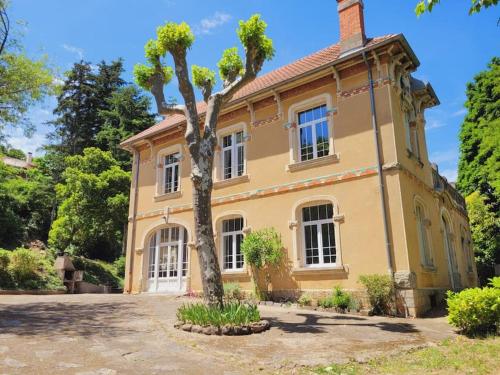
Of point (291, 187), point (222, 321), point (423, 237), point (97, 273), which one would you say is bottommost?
point (222, 321)

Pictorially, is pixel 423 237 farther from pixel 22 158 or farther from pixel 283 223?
pixel 22 158

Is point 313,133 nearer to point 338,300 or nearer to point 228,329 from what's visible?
point 338,300

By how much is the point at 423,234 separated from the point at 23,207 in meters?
26.5

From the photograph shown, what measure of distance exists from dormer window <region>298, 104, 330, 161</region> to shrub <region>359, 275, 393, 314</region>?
4.03 metres

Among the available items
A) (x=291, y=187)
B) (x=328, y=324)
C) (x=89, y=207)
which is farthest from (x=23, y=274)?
(x=328, y=324)

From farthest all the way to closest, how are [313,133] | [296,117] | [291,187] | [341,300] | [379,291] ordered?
1. [296,117]
2. [313,133]
3. [291,187]
4. [341,300]
5. [379,291]

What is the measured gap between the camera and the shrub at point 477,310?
21.7 feet

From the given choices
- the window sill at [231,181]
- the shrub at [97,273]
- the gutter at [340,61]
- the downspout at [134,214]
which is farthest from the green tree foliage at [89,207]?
the gutter at [340,61]

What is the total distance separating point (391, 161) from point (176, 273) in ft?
28.7

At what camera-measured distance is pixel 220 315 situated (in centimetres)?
685

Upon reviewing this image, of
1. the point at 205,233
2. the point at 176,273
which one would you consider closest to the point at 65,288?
the point at 176,273

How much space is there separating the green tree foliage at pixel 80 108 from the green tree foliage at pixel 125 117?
2407 mm

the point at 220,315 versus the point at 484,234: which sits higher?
the point at 484,234

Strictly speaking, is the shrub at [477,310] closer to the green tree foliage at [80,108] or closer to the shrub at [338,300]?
the shrub at [338,300]
